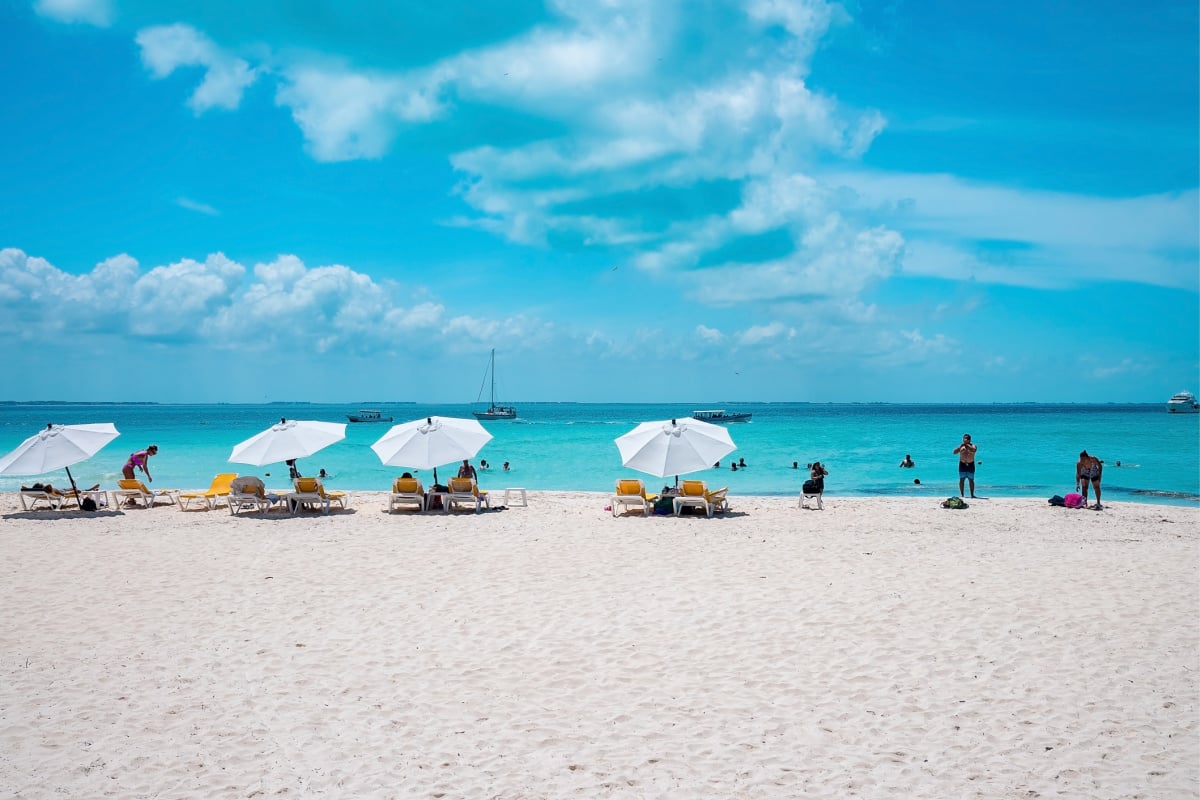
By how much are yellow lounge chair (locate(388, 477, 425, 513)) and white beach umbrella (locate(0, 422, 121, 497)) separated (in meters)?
5.39

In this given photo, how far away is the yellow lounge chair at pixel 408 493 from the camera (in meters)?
15.4

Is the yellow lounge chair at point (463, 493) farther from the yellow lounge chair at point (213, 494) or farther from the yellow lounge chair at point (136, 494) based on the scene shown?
the yellow lounge chair at point (136, 494)

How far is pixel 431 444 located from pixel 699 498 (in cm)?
561

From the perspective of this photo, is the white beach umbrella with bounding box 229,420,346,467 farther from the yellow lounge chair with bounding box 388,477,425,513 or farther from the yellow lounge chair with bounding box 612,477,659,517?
the yellow lounge chair with bounding box 612,477,659,517

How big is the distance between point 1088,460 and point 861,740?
15.1m

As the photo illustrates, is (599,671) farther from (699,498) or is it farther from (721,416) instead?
(721,416)

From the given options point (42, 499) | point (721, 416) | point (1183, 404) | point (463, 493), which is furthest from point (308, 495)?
point (1183, 404)

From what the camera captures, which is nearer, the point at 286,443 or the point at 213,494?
the point at 286,443

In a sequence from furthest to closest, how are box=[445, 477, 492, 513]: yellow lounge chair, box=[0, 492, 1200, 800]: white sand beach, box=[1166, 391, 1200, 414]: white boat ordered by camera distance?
box=[1166, 391, 1200, 414]: white boat < box=[445, 477, 492, 513]: yellow lounge chair < box=[0, 492, 1200, 800]: white sand beach

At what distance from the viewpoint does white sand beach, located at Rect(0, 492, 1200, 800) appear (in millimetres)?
4770

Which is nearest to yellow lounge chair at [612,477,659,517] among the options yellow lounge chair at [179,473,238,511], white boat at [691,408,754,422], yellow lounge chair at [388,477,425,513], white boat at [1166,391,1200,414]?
yellow lounge chair at [388,477,425,513]

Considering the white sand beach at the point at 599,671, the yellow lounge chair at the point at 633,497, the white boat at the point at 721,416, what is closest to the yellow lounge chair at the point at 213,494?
the white sand beach at the point at 599,671

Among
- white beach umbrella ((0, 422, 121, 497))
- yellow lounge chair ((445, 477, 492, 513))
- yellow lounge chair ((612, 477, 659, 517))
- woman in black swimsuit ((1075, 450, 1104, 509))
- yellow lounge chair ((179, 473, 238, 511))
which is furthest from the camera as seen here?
woman in black swimsuit ((1075, 450, 1104, 509))

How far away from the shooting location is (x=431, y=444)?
49.2 ft
